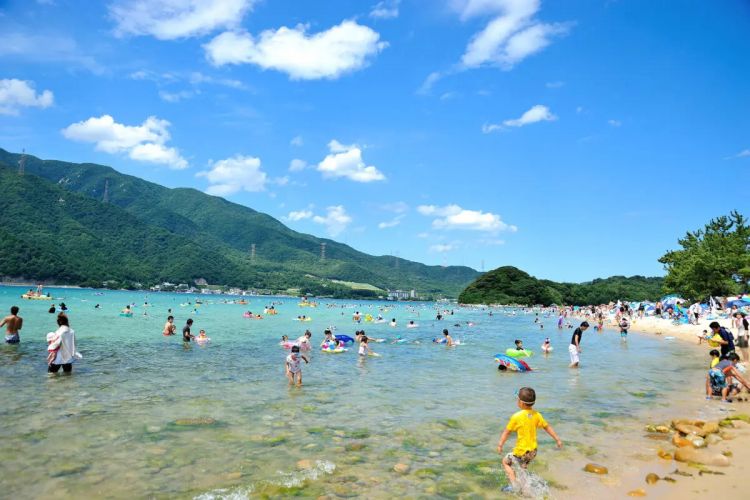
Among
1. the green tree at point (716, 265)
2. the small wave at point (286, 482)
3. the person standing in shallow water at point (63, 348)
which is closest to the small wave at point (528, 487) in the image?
the small wave at point (286, 482)

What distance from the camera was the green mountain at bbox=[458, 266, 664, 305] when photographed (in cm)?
17875

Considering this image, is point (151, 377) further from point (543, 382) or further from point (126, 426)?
point (543, 382)

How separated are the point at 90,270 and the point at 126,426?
18313 cm

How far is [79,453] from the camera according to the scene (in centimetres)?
884

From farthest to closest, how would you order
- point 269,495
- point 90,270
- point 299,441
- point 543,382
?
point 90,270 < point 543,382 < point 299,441 < point 269,495

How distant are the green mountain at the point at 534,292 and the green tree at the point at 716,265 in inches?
4288

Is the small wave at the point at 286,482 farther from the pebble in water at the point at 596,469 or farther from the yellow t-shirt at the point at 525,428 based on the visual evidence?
the pebble in water at the point at 596,469

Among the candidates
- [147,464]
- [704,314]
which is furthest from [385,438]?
[704,314]

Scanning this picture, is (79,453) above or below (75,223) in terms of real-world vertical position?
below

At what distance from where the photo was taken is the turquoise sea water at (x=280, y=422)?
7.80 metres

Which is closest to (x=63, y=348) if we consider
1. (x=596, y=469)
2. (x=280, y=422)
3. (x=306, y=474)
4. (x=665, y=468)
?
(x=280, y=422)

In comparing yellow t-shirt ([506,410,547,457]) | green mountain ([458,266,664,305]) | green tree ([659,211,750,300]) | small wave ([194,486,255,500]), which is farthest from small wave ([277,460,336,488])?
green mountain ([458,266,664,305])

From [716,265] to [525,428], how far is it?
221 feet

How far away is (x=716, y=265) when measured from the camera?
59344 millimetres
